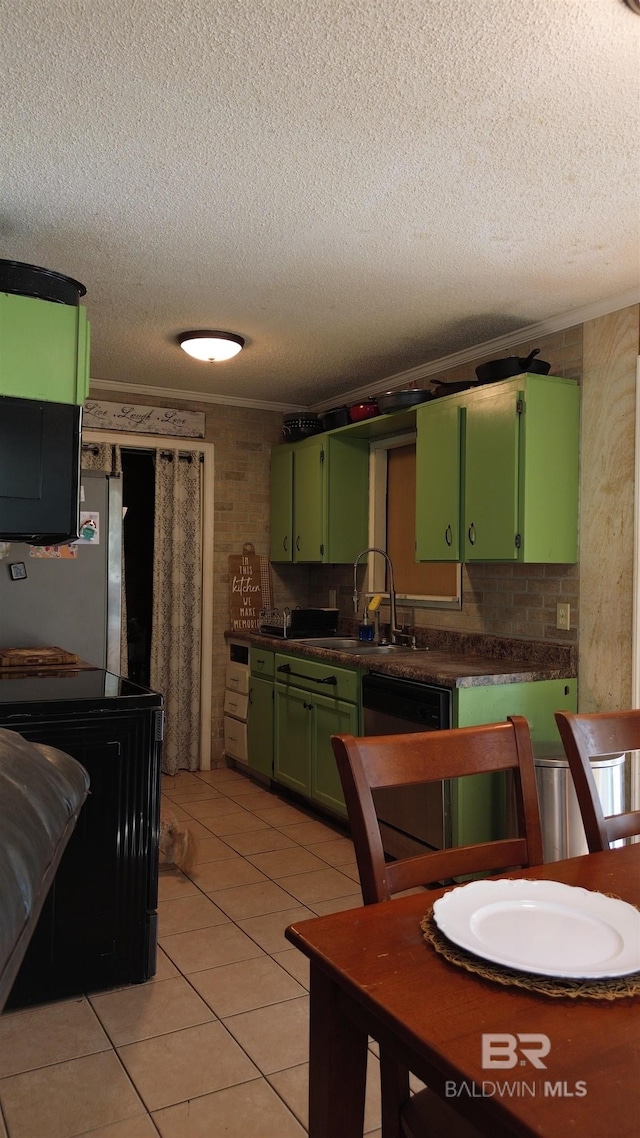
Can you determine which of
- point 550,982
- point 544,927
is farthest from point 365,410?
point 550,982

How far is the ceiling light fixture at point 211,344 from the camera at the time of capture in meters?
4.04

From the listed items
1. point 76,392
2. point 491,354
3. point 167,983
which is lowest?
point 167,983

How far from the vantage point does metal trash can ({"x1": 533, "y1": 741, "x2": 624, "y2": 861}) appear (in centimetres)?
300

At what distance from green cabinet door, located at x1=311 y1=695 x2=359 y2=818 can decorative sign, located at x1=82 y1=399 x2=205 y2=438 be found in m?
2.13

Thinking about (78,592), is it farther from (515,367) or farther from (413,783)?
(413,783)

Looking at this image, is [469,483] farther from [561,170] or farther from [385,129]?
[385,129]

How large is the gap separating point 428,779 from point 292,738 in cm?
321

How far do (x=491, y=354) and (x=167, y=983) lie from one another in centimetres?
321

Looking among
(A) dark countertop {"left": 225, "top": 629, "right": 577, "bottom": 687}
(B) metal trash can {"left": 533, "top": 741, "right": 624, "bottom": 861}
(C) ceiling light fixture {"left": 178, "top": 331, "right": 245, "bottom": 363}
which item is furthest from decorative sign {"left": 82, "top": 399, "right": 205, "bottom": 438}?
(B) metal trash can {"left": 533, "top": 741, "right": 624, "bottom": 861}

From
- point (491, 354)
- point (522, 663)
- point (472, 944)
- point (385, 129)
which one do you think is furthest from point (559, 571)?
point (472, 944)

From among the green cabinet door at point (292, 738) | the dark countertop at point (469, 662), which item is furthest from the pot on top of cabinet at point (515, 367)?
the green cabinet door at point (292, 738)

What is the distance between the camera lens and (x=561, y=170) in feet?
7.89

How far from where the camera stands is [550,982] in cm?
97

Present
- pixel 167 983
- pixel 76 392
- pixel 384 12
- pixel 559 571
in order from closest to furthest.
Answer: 1. pixel 384 12
2. pixel 167 983
3. pixel 76 392
4. pixel 559 571
